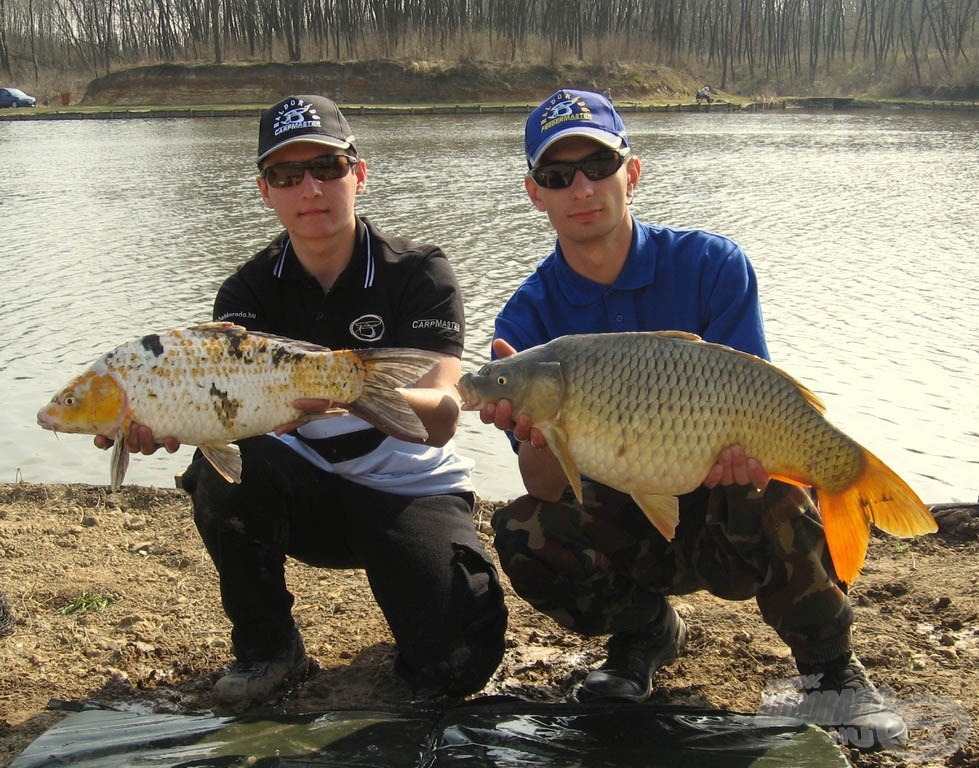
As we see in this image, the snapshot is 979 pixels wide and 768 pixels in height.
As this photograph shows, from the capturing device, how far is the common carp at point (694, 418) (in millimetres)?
1899

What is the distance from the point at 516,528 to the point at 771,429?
0.65m

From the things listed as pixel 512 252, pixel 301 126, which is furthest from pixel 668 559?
pixel 512 252

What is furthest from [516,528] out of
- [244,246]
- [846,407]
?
[244,246]

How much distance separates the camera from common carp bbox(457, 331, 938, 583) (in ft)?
6.23

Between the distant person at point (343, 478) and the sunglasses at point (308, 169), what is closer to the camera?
the distant person at point (343, 478)

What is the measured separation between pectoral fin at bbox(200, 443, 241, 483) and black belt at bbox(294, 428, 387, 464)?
0.32 metres

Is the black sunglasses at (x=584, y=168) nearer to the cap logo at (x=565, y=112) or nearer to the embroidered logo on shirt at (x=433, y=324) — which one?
the cap logo at (x=565, y=112)

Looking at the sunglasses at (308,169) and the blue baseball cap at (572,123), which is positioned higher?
the blue baseball cap at (572,123)

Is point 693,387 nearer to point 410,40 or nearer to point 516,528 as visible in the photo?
point 516,528

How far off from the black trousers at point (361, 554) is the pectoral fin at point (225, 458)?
21 cm

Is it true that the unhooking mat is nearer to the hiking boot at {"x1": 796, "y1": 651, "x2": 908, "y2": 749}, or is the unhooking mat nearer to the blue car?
the hiking boot at {"x1": 796, "y1": 651, "x2": 908, "y2": 749}

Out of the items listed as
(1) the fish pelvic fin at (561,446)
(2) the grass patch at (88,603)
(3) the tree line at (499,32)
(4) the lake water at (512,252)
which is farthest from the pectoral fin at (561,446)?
(3) the tree line at (499,32)

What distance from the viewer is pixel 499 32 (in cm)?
5244

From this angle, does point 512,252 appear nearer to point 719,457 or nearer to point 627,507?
point 627,507
